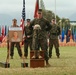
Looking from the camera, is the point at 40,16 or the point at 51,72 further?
the point at 40,16

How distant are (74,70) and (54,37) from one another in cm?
880

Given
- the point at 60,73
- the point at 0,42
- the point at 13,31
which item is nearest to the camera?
the point at 60,73

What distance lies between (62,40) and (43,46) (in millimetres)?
31622

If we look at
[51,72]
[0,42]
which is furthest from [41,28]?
[0,42]

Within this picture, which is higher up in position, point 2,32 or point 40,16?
point 40,16

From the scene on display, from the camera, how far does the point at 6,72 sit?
14508 mm

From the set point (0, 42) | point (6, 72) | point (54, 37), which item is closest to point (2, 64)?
point (6, 72)

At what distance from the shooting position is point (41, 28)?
17281 millimetres

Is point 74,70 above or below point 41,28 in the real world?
below

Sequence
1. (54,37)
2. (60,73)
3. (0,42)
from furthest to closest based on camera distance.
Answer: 1. (0,42)
2. (54,37)
3. (60,73)

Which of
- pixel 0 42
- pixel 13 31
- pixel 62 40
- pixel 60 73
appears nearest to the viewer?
pixel 60 73

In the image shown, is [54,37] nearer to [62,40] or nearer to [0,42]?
[0,42]

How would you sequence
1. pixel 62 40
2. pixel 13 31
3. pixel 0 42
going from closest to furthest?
pixel 13 31
pixel 0 42
pixel 62 40

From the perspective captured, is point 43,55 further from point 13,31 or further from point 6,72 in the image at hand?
point 6,72
